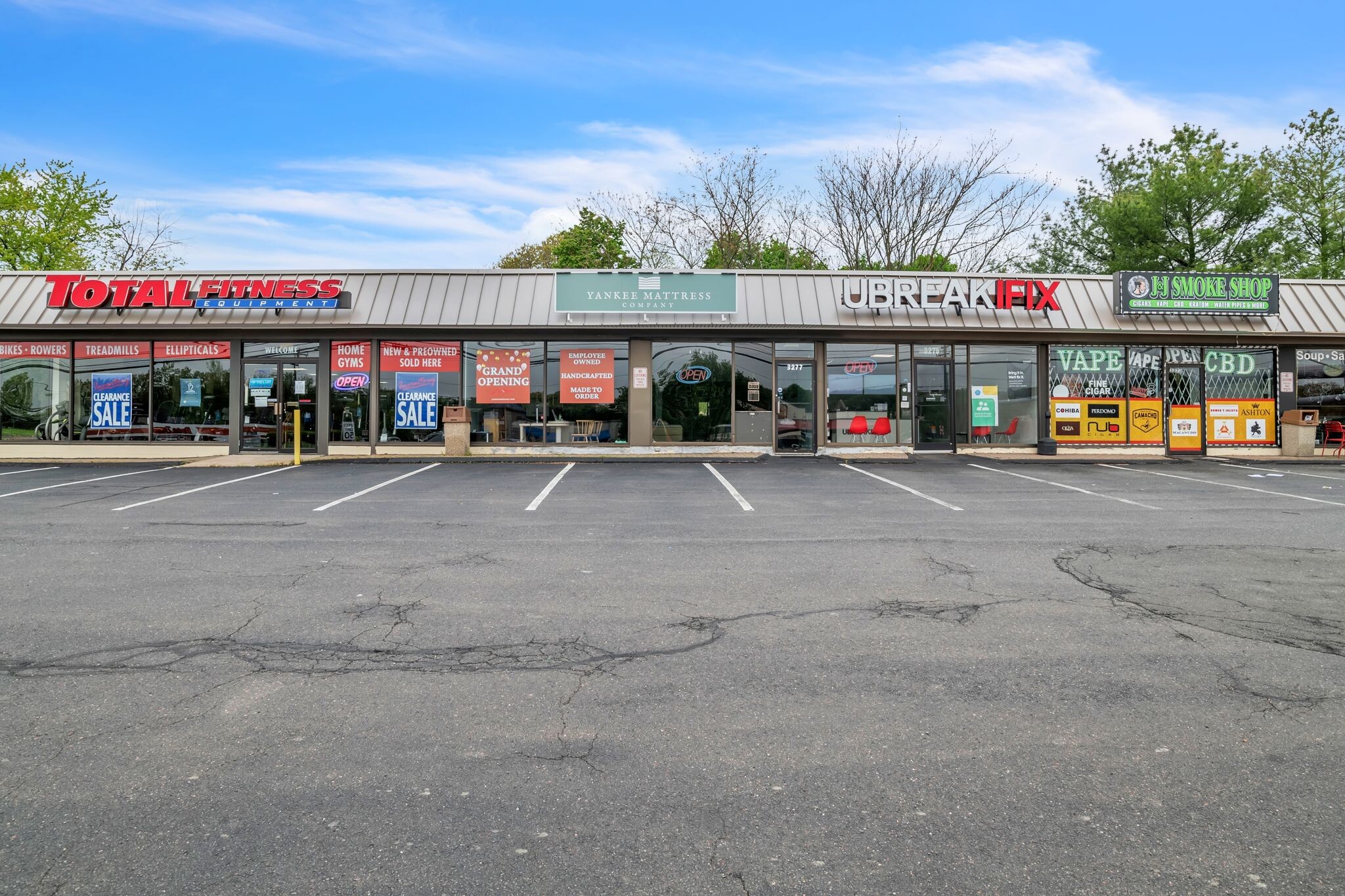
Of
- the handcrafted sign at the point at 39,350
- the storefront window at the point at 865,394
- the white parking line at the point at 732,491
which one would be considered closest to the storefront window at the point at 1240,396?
the storefront window at the point at 865,394

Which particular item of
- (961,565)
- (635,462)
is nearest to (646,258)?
(635,462)

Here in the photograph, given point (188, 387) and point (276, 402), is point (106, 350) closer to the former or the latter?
point (188, 387)

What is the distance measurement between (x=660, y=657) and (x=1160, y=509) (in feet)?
31.6

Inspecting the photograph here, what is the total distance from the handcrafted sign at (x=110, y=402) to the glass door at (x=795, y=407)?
629 inches

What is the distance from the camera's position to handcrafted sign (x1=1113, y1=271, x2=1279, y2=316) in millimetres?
20797

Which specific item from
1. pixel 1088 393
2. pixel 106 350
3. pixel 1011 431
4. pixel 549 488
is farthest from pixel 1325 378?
pixel 106 350

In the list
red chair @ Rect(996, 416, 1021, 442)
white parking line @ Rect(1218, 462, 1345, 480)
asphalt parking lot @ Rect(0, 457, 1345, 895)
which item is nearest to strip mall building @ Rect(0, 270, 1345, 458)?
red chair @ Rect(996, 416, 1021, 442)

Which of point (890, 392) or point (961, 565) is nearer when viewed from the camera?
point (961, 565)

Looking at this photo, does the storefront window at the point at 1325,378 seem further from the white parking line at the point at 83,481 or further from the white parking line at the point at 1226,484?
the white parking line at the point at 83,481

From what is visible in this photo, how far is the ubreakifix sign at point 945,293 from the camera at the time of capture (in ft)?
66.4

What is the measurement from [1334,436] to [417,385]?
23.4m

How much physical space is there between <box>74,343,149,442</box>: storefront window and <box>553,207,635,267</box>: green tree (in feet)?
67.4

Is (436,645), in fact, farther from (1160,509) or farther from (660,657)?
(1160,509)

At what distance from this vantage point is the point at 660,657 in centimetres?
512
